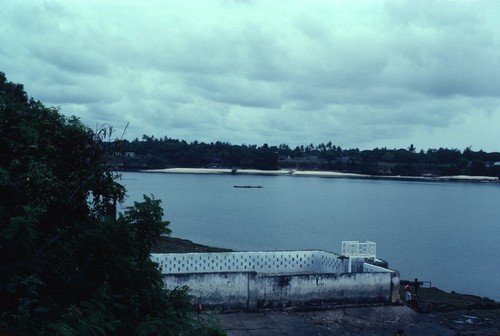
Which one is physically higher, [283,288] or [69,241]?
[69,241]

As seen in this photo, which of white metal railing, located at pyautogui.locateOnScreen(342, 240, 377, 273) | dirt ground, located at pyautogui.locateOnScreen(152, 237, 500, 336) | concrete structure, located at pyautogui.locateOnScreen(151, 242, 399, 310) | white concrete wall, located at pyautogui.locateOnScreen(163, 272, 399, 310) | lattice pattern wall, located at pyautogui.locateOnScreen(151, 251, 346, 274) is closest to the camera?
dirt ground, located at pyautogui.locateOnScreen(152, 237, 500, 336)

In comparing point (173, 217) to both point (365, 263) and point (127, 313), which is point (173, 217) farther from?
point (127, 313)

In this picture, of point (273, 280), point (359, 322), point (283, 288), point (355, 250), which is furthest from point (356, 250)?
point (273, 280)

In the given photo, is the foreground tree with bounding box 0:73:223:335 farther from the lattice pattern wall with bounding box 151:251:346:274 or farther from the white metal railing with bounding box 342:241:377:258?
the white metal railing with bounding box 342:241:377:258

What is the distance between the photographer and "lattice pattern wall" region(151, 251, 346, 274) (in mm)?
20391

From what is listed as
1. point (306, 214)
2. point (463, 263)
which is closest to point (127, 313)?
point (463, 263)

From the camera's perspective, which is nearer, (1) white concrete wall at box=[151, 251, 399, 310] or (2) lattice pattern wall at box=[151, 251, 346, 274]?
(1) white concrete wall at box=[151, 251, 399, 310]

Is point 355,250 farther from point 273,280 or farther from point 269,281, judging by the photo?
point 269,281

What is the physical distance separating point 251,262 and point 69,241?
11144 mm

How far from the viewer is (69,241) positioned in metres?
11.3

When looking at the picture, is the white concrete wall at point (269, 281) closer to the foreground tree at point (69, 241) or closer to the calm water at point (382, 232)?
the foreground tree at point (69, 241)

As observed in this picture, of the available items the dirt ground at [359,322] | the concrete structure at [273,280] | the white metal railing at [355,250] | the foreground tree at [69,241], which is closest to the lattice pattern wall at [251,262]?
the concrete structure at [273,280]

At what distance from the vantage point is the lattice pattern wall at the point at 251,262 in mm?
20391

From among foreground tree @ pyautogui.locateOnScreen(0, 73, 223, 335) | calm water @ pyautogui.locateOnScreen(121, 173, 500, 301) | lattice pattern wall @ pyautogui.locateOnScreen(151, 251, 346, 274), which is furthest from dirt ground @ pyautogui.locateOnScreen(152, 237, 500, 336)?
calm water @ pyautogui.locateOnScreen(121, 173, 500, 301)
